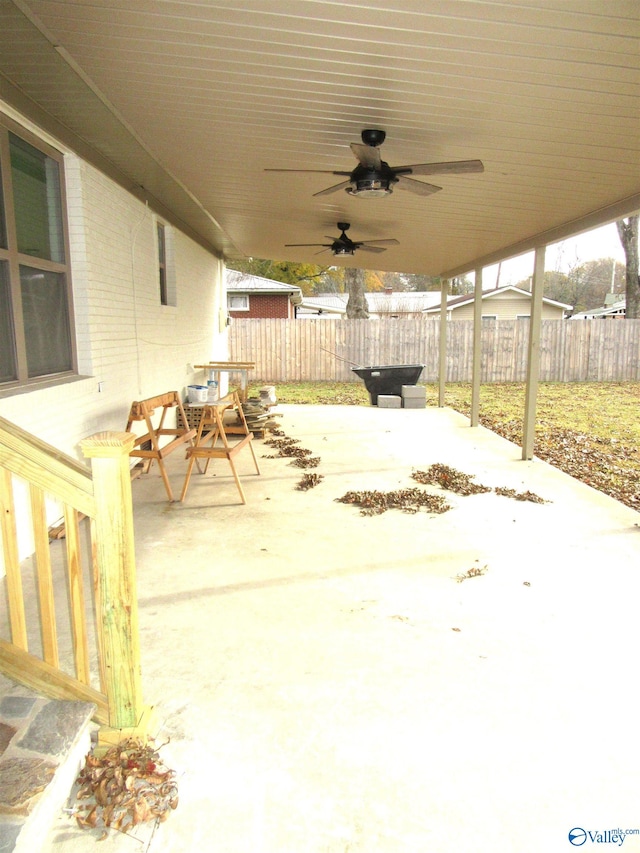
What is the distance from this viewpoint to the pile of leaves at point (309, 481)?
5666 mm

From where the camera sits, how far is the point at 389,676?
258cm

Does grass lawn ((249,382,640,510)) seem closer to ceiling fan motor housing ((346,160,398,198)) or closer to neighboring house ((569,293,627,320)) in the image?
ceiling fan motor housing ((346,160,398,198))

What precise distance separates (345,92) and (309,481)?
11.7 ft

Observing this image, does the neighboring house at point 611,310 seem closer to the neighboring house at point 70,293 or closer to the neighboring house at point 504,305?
the neighboring house at point 504,305

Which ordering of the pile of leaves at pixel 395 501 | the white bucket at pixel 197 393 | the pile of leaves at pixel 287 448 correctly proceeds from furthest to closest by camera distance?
the white bucket at pixel 197 393, the pile of leaves at pixel 287 448, the pile of leaves at pixel 395 501

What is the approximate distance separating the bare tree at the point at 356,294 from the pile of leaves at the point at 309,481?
542 inches

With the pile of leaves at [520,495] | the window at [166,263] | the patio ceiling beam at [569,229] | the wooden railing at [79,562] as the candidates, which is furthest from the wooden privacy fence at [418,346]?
the wooden railing at [79,562]

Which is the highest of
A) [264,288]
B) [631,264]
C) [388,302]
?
[631,264]

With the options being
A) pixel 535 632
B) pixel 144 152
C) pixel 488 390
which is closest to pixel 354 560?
pixel 535 632

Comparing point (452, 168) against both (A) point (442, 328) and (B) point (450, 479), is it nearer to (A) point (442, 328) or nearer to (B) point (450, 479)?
(B) point (450, 479)

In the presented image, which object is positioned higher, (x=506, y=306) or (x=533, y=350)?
(x=506, y=306)

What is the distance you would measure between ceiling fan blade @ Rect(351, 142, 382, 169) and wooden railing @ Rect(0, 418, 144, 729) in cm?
260

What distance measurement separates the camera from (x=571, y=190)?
4699 millimetres

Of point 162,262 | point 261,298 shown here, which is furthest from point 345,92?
point 261,298
